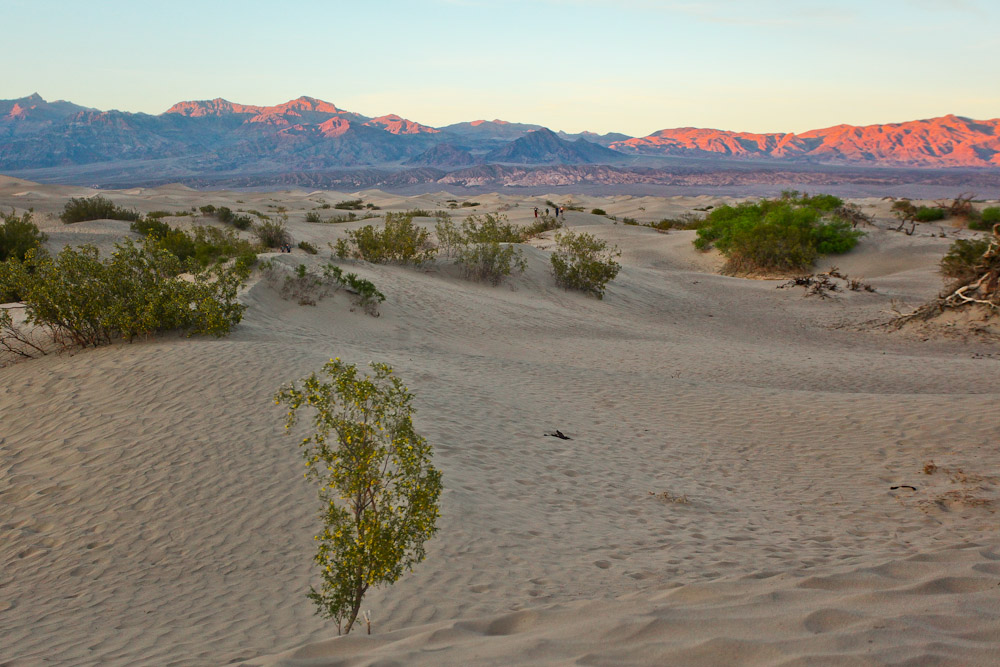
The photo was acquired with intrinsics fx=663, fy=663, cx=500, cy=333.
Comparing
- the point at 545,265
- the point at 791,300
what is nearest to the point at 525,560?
the point at 545,265

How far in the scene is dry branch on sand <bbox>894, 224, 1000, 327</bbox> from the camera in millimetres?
16547

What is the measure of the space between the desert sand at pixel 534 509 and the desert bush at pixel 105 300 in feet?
1.58

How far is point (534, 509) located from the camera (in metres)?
6.57

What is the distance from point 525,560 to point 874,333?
16376 millimetres

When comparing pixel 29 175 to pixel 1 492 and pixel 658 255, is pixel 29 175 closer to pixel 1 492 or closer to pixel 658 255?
pixel 658 255

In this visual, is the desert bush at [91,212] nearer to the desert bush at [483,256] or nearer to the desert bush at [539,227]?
the desert bush at [483,256]

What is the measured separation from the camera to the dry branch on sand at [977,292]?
54.3 feet

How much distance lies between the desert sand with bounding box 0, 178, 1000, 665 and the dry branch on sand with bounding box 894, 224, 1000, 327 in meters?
4.14

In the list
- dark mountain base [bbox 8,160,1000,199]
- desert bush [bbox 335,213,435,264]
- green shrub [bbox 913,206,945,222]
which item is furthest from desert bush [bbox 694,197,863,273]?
dark mountain base [bbox 8,160,1000,199]

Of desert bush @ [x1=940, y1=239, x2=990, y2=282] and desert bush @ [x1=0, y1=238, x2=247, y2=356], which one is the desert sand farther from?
desert bush @ [x1=940, y1=239, x2=990, y2=282]

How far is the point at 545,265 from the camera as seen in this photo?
2383 centimetres

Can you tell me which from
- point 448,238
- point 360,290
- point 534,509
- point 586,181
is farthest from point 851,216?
point 586,181

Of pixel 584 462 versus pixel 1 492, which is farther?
pixel 584 462

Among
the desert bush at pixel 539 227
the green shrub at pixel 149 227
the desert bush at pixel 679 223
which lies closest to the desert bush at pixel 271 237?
the green shrub at pixel 149 227
